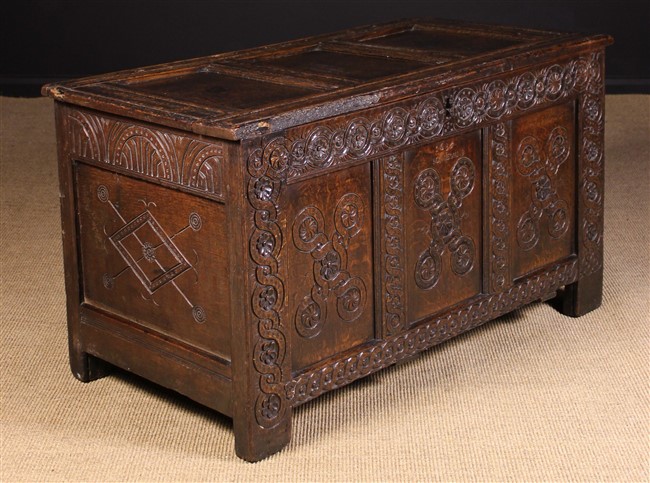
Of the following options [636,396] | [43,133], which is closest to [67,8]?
[43,133]

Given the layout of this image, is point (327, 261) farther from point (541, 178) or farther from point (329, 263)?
point (541, 178)

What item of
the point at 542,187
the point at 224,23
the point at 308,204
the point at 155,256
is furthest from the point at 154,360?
the point at 224,23

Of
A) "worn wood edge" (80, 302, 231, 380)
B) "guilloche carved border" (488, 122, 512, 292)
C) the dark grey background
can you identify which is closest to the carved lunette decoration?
"worn wood edge" (80, 302, 231, 380)

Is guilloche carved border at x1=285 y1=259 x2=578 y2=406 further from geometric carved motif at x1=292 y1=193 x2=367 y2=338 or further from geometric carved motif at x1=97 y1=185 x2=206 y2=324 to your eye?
geometric carved motif at x1=97 y1=185 x2=206 y2=324

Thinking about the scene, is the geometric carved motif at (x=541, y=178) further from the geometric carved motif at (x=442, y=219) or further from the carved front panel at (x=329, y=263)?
the carved front panel at (x=329, y=263)

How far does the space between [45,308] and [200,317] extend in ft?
3.10

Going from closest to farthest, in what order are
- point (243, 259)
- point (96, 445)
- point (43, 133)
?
point (243, 259) → point (96, 445) → point (43, 133)

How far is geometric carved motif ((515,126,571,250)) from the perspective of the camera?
3.14m

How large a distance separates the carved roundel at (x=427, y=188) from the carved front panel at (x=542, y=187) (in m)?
0.27

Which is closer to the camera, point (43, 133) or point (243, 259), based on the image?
point (243, 259)

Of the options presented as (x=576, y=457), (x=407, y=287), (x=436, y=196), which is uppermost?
(x=436, y=196)

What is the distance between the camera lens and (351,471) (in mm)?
2566

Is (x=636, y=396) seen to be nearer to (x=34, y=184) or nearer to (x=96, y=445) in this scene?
(x=96, y=445)

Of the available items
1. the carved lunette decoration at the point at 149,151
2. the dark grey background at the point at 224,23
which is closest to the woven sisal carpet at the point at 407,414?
the carved lunette decoration at the point at 149,151
